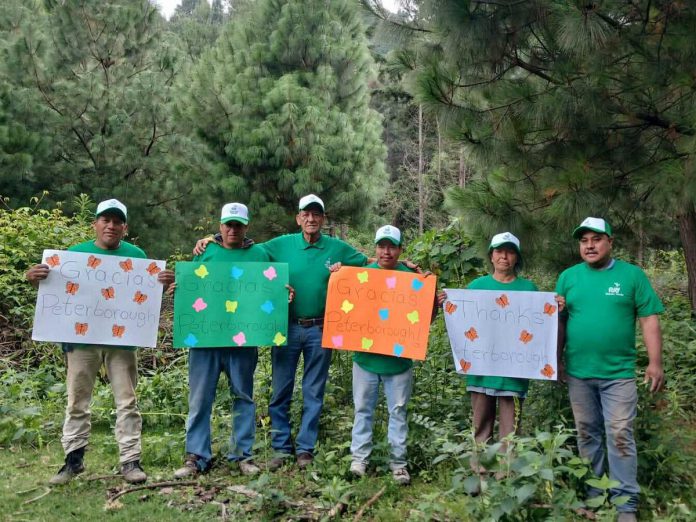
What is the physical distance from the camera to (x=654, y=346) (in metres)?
3.89

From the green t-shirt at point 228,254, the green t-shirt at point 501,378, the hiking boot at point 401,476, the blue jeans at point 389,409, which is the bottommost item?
the hiking boot at point 401,476

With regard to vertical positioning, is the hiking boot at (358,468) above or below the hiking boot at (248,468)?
above

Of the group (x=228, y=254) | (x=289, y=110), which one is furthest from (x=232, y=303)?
(x=289, y=110)

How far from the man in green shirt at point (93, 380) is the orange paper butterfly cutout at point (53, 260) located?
0.04 metres

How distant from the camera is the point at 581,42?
4.64 m

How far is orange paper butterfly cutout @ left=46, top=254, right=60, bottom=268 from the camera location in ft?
14.5

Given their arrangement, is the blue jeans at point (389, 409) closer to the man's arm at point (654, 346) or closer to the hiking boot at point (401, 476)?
the hiking boot at point (401, 476)

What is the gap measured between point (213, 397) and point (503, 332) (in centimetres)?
209

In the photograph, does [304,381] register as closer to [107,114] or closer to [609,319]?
[609,319]

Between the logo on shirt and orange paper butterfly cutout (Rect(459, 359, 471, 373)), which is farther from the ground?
the logo on shirt

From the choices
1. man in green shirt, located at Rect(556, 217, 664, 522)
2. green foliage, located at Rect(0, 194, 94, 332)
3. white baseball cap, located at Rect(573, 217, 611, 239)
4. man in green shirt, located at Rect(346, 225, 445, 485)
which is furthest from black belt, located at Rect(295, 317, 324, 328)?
green foliage, located at Rect(0, 194, 94, 332)

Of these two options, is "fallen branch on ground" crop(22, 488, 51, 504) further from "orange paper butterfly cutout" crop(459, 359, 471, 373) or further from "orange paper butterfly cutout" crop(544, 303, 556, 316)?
"orange paper butterfly cutout" crop(544, 303, 556, 316)

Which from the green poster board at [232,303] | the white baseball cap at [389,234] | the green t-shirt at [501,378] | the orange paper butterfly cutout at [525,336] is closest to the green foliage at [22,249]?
the green poster board at [232,303]

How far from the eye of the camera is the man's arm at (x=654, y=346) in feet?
12.8
